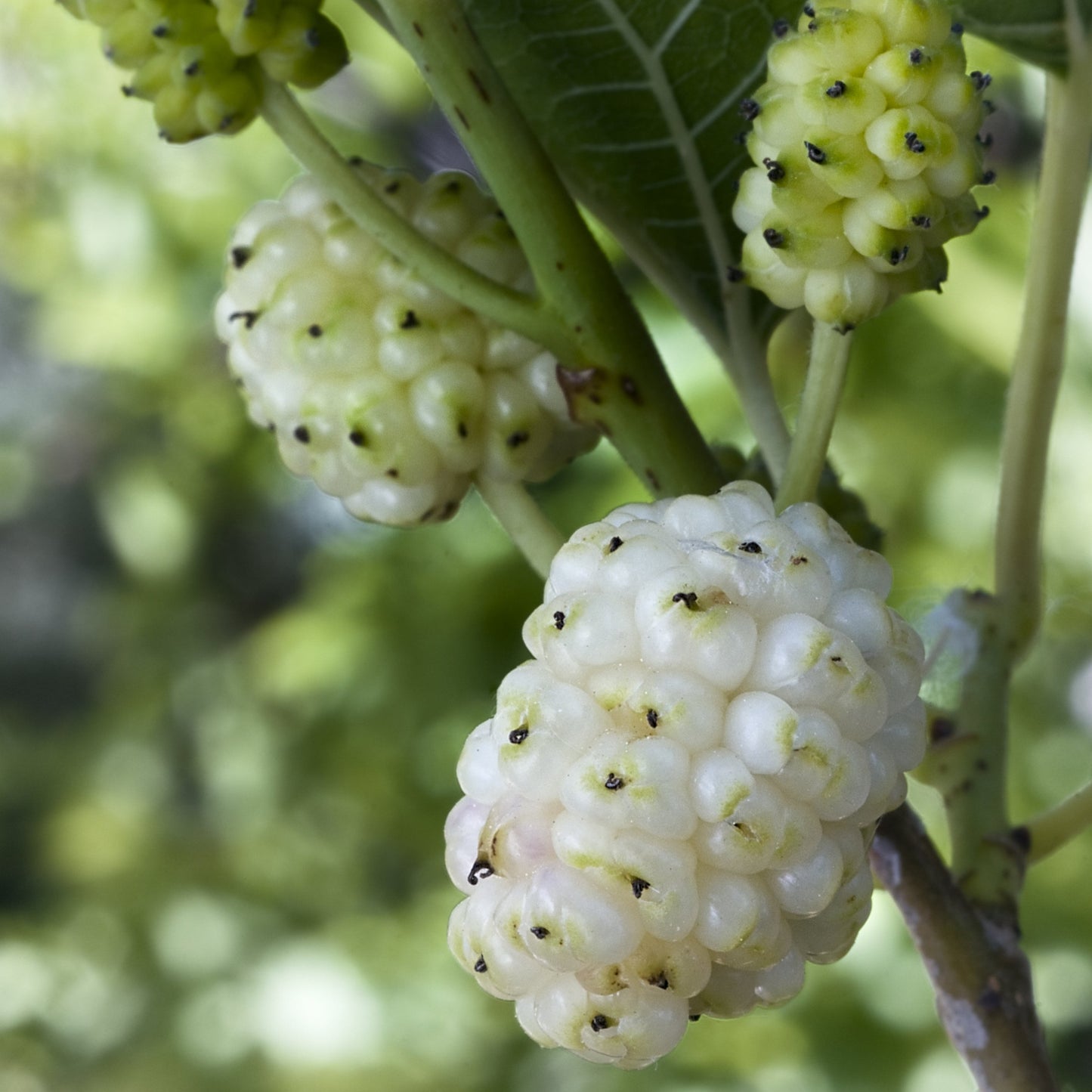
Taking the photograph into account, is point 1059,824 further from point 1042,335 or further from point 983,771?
point 1042,335

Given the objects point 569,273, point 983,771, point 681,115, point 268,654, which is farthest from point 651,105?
point 268,654

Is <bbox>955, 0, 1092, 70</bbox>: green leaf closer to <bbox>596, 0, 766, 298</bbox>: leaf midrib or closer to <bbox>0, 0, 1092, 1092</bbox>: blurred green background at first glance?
<bbox>596, 0, 766, 298</bbox>: leaf midrib

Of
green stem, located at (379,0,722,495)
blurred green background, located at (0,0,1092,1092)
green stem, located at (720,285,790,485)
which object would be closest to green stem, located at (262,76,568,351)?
green stem, located at (379,0,722,495)

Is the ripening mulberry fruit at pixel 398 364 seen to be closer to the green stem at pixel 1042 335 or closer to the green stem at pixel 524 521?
the green stem at pixel 524 521

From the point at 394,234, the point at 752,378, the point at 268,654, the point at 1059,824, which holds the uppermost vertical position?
the point at 394,234

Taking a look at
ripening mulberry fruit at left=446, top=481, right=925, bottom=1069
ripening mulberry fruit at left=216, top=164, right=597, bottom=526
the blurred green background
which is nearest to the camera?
ripening mulberry fruit at left=446, top=481, right=925, bottom=1069
